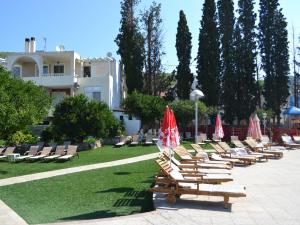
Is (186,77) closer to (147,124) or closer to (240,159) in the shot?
(147,124)

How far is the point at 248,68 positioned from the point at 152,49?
11186mm

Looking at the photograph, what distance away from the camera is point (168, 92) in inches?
1960

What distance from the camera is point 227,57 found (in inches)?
1882

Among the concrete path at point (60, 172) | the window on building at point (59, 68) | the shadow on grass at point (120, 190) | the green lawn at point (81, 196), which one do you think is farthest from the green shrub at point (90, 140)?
the shadow on grass at point (120, 190)

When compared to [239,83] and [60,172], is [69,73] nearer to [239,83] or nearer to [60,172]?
[239,83]

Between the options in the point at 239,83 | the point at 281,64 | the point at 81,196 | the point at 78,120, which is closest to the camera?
the point at 81,196

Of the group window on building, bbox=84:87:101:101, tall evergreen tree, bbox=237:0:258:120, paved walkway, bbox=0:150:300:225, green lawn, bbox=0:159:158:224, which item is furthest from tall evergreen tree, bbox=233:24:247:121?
paved walkway, bbox=0:150:300:225

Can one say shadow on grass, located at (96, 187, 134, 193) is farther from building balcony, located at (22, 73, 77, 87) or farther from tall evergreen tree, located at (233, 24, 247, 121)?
tall evergreen tree, located at (233, 24, 247, 121)

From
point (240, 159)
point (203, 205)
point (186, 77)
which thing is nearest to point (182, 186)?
point (203, 205)

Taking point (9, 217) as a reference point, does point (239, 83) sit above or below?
above

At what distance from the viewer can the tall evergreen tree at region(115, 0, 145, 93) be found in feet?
151

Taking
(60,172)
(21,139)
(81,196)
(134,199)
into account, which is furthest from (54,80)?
(134,199)

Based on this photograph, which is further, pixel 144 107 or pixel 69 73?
pixel 69 73

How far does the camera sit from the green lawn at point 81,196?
9.78m
